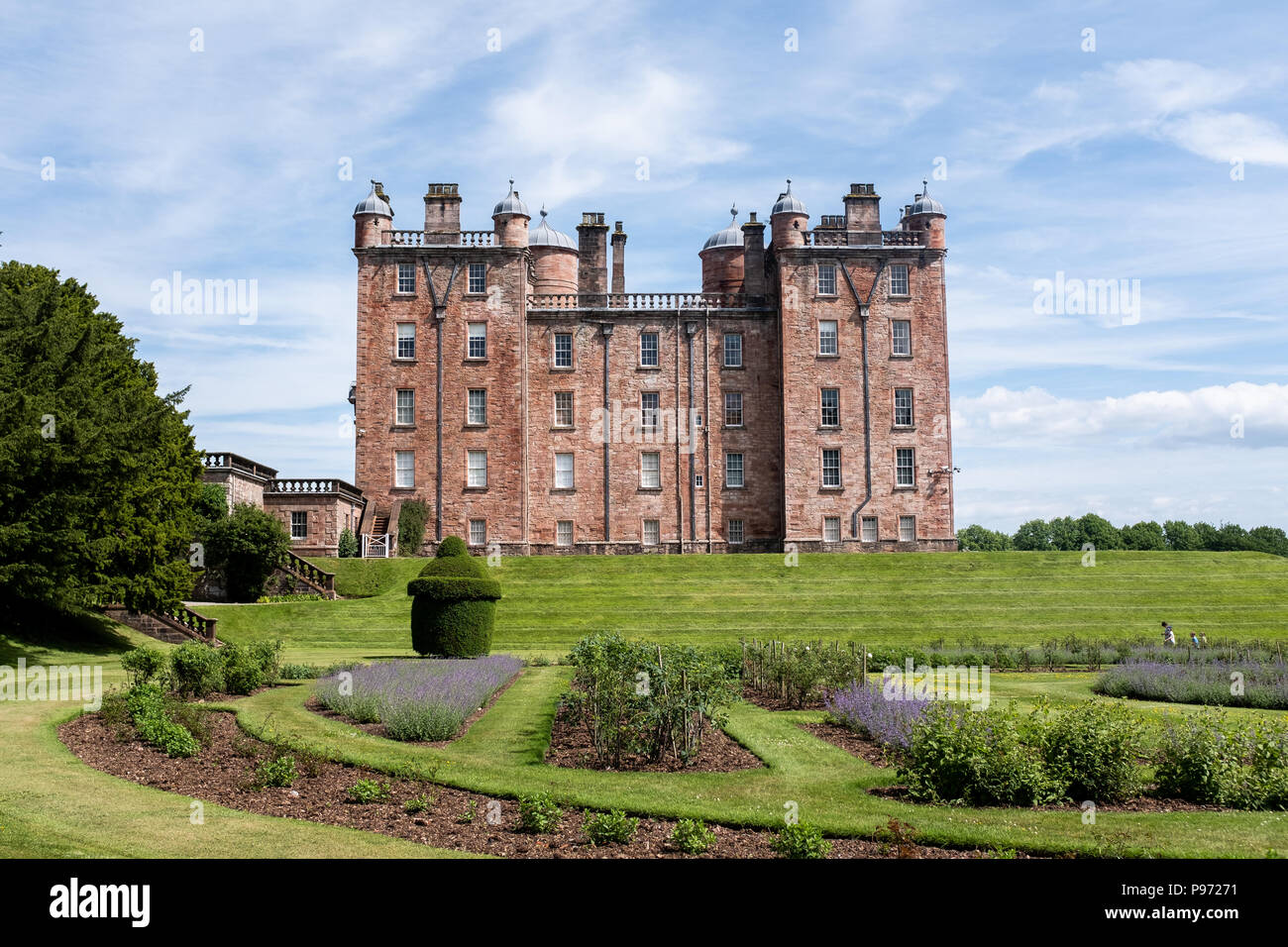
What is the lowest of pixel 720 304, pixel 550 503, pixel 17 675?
pixel 17 675

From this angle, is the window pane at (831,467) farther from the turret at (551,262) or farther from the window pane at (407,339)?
the window pane at (407,339)

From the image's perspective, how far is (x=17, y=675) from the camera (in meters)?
23.2

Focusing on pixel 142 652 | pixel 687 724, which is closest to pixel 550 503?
pixel 142 652

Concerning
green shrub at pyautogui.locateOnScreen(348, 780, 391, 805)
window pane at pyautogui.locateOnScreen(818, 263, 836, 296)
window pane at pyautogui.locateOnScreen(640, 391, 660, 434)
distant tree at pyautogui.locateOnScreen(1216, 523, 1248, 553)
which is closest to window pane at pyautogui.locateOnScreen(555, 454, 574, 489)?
window pane at pyautogui.locateOnScreen(640, 391, 660, 434)

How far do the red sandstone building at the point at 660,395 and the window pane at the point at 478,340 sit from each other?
0.10 metres

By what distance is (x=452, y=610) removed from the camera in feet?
84.6

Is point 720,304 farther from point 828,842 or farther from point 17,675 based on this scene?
point 828,842

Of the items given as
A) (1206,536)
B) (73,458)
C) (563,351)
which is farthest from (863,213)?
(1206,536)

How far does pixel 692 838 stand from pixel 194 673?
1256 centimetres

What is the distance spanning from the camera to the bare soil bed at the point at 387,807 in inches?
380

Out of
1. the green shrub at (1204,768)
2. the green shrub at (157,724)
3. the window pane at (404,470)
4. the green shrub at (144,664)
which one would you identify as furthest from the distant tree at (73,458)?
the green shrub at (1204,768)

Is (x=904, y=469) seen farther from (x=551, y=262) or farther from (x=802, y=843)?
(x=802, y=843)
